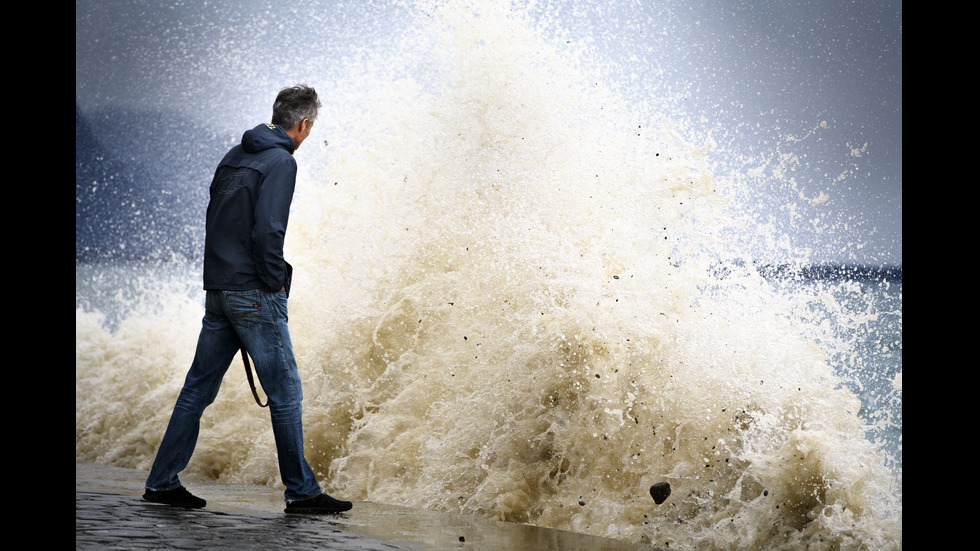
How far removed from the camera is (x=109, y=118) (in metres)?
7.86

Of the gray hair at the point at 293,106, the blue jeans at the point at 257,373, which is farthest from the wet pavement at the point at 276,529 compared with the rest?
the gray hair at the point at 293,106

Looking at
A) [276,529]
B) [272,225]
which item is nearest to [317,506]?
[276,529]

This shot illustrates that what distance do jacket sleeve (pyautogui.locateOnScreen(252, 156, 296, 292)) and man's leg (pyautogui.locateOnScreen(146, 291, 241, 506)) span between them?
0.79 ft

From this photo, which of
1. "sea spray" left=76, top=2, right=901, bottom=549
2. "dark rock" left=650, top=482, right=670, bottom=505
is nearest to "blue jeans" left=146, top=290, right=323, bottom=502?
"sea spray" left=76, top=2, right=901, bottom=549

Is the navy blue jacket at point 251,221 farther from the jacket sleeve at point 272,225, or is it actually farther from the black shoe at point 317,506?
the black shoe at point 317,506

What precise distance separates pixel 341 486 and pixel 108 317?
342 cm

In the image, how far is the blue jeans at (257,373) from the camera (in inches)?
107

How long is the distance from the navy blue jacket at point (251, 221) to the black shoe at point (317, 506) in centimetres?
70

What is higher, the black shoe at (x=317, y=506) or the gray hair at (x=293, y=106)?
the gray hair at (x=293, y=106)

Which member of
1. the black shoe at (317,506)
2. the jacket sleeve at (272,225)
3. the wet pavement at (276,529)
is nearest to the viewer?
the wet pavement at (276,529)

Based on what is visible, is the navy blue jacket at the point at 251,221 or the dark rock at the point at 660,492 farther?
the dark rock at the point at 660,492
